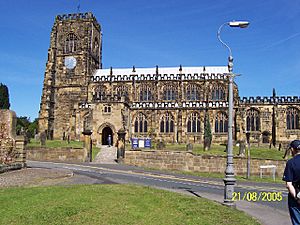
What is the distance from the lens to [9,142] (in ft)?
66.3

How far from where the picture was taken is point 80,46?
5891cm

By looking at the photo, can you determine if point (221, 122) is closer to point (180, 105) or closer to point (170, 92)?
point (180, 105)

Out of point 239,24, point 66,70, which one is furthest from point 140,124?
point 239,24

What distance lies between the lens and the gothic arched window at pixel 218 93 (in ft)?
181

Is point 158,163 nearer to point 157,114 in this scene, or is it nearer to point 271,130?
point 157,114

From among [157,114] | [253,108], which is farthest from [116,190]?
[253,108]

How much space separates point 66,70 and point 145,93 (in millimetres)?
15302

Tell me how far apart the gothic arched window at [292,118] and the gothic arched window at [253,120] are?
187 inches

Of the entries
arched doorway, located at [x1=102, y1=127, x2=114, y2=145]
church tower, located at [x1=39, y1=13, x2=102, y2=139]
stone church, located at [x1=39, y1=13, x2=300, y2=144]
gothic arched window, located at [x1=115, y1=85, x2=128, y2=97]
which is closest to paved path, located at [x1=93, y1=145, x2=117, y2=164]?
stone church, located at [x1=39, y1=13, x2=300, y2=144]

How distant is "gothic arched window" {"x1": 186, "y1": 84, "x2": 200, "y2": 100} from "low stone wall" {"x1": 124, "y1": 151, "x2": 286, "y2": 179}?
2914cm

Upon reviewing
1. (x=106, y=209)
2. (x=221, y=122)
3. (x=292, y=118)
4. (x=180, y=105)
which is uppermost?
(x=180, y=105)

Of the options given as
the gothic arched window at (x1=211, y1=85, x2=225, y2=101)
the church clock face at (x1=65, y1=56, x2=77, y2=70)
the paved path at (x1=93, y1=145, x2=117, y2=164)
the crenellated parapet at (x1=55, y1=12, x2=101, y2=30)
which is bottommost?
the paved path at (x1=93, y1=145, x2=117, y2=164)

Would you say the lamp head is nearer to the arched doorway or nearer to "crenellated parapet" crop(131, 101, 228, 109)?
the arched doorway

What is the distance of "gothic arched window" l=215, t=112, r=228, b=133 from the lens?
2010 inches
